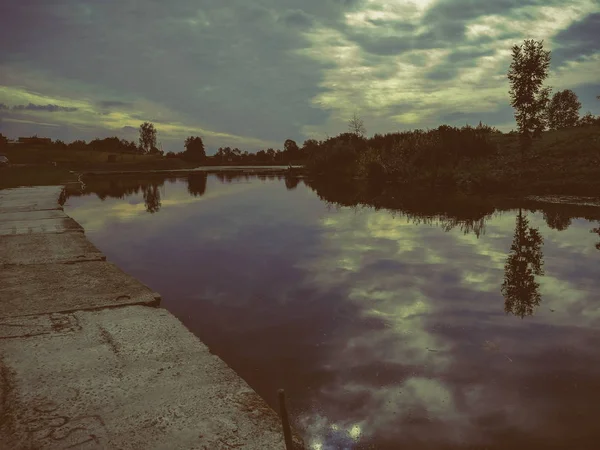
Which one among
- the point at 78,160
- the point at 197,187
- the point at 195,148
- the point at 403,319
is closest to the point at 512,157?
the point at 197,187

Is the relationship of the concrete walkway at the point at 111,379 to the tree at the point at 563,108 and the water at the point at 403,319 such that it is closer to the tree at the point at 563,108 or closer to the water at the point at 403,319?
the water at the point at 403,319

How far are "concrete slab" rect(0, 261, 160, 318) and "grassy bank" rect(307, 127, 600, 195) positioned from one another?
1905cm

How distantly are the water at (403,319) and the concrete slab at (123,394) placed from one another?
54 cm

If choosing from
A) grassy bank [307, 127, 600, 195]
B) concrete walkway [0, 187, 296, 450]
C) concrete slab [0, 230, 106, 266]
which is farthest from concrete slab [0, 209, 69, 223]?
grassy bank [307, 127, 600, 195]

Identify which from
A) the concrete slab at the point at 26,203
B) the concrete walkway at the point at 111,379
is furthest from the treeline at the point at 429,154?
the concrete walkway at the point at 111,379

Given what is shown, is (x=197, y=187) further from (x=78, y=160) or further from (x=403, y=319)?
(x=78, y=160)

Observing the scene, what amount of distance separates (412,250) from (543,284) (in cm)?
306

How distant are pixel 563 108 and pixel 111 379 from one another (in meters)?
70.7

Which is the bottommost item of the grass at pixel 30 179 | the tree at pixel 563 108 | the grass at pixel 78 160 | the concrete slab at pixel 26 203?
the concrete slab at pixel 26 203

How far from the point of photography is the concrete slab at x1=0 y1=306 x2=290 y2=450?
2945 millimetres

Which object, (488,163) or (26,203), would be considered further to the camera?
(488,163)

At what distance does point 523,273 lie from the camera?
25.6 feet

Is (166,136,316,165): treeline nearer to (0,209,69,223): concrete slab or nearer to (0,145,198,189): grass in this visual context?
(0,145,198,189): grass

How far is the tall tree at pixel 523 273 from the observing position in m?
6.25
